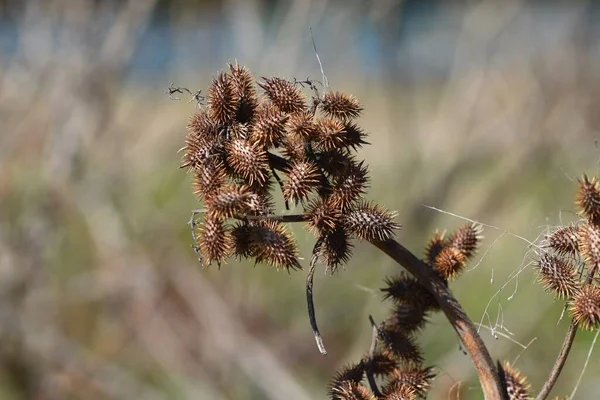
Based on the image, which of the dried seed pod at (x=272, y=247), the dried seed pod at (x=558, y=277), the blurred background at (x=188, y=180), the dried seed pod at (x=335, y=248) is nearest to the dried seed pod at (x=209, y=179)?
the dried seed pod at (x=272, y=247)

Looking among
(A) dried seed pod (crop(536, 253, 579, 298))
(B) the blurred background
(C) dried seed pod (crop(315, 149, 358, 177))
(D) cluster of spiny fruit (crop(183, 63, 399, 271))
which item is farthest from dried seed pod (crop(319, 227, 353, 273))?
(B) the blurred background

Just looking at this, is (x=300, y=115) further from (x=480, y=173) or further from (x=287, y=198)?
(x=480, y=173)

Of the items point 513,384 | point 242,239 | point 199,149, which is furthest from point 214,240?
point 513,384

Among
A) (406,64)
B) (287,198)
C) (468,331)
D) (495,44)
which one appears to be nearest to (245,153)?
(287,198)

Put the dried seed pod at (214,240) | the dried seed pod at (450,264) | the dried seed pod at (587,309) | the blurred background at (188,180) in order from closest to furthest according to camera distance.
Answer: the dried seed pod at (587,309)
the dried seed pod at (214,240)
the dried seed pod at (450,264)
the blurred background at (188,180)

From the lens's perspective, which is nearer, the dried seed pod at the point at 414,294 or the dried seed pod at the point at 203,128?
the dried seed pod at the point at 203,128

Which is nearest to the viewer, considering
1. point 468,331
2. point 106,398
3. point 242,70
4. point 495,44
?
point 468,331

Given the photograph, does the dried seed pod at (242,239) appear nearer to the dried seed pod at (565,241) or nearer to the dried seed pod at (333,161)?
the dried seed pod at (333,161)
